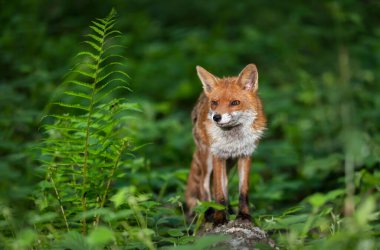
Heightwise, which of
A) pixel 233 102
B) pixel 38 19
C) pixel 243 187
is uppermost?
pixel 38 19

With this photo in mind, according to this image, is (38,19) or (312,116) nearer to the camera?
(312,116)

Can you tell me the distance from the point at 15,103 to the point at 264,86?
672 centimetres

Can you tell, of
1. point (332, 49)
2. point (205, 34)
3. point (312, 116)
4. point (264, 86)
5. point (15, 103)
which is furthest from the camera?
point (205, 34)

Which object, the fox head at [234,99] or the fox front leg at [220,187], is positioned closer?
the fox front leg at [220,187]

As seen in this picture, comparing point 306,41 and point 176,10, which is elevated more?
point 176,10

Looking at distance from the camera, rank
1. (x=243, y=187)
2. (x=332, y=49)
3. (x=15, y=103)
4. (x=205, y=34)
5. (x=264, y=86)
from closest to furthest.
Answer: (x=243, y=187)
(x=15, y=103)
(x=264, y=86)
(x=332, y=49)
(x=205, y=34)

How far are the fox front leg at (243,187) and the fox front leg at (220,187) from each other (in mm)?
182

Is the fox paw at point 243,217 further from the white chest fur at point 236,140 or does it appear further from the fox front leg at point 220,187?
the white chest fur at point 236,140

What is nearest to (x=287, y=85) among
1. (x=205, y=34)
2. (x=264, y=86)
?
(x=264, y=86)

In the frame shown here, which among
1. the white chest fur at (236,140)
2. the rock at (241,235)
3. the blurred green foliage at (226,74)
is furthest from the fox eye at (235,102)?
the rock at (241,235)

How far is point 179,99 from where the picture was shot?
15773 millimetres

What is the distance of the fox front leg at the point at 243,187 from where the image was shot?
243 inches

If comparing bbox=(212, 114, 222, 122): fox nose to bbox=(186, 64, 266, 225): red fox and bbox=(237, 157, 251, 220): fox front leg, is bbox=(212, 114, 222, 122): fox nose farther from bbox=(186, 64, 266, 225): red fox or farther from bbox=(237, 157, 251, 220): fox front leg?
bbox=(237, 157, 251, 220): fox front leg

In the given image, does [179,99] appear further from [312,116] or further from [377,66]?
[377,66]
